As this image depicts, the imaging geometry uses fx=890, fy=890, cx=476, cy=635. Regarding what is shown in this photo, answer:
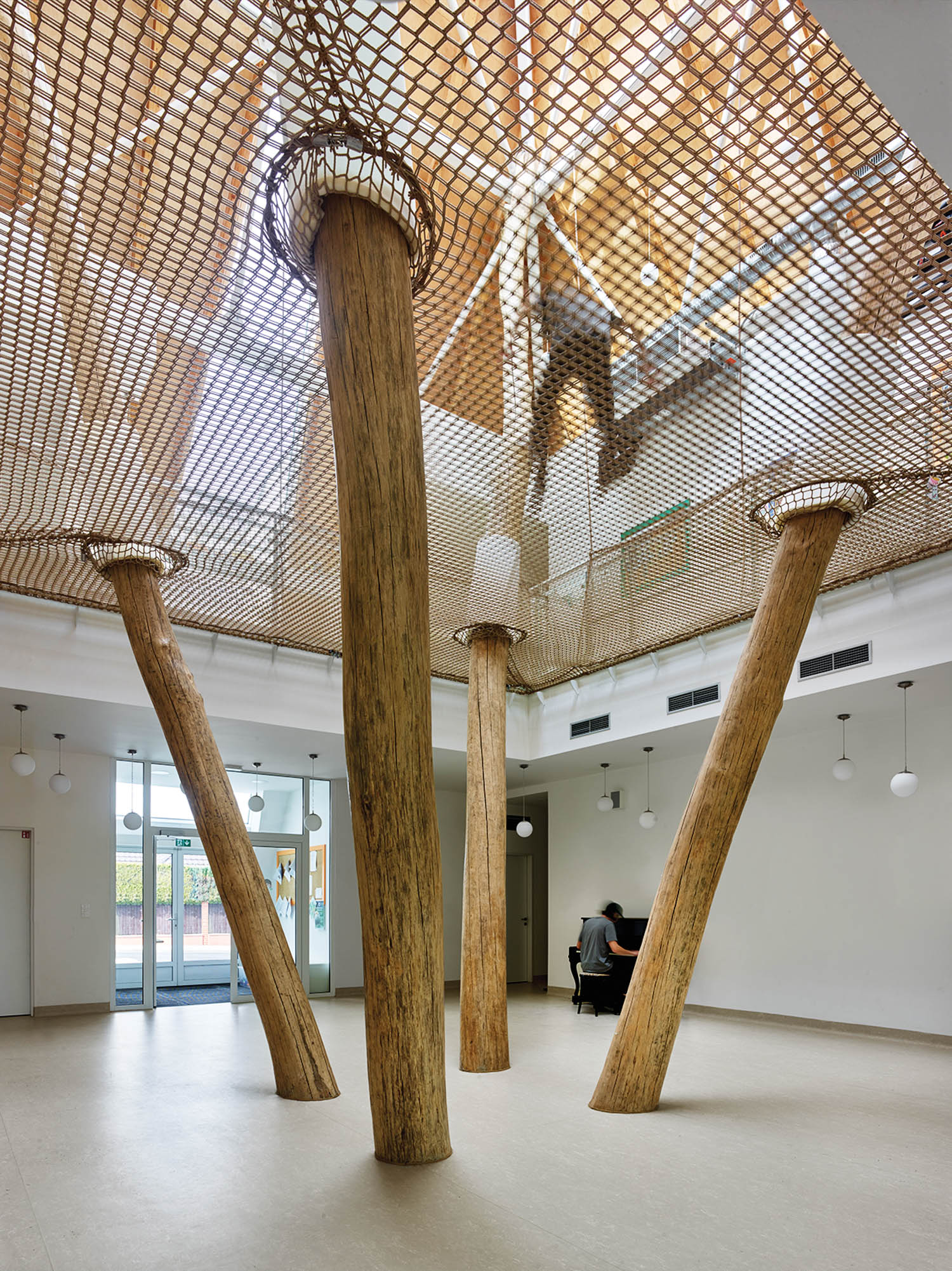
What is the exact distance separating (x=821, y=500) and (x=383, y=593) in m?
3.62

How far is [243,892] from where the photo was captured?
5691 millimetres

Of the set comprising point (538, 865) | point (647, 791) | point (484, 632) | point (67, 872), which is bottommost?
point (538, 865)

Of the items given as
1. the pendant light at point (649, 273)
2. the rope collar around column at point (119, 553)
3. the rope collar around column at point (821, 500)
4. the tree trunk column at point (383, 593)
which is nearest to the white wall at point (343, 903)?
the rope collar around column at point (119, 553)

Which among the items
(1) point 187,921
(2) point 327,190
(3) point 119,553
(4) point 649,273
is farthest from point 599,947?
(2) point 327,190

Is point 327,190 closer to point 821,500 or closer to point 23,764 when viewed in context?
point 821,500

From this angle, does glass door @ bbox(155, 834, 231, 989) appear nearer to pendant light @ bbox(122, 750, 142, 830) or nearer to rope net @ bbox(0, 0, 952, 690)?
pendant light @ bbox(122, 750, 142, 830)

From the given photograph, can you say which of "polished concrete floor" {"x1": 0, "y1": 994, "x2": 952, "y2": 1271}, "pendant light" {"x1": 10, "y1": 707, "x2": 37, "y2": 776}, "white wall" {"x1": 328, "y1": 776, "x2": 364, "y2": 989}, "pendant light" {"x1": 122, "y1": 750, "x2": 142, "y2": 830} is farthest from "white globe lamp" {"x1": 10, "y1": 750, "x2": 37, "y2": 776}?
"white wall" {"x1": 328, "y1": 776, "x2": 364, "y2": 989}

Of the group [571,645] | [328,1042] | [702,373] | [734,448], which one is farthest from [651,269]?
[328,1042]

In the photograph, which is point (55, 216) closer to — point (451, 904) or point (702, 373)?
point (702, 373)

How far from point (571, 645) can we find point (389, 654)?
6.01 metres

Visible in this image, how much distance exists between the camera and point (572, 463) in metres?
5.70

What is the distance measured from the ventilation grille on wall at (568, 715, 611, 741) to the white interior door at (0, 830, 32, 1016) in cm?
680

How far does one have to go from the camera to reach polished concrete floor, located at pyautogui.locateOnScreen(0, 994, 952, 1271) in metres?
3.19

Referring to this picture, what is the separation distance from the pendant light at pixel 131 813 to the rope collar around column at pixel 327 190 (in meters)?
8.48
